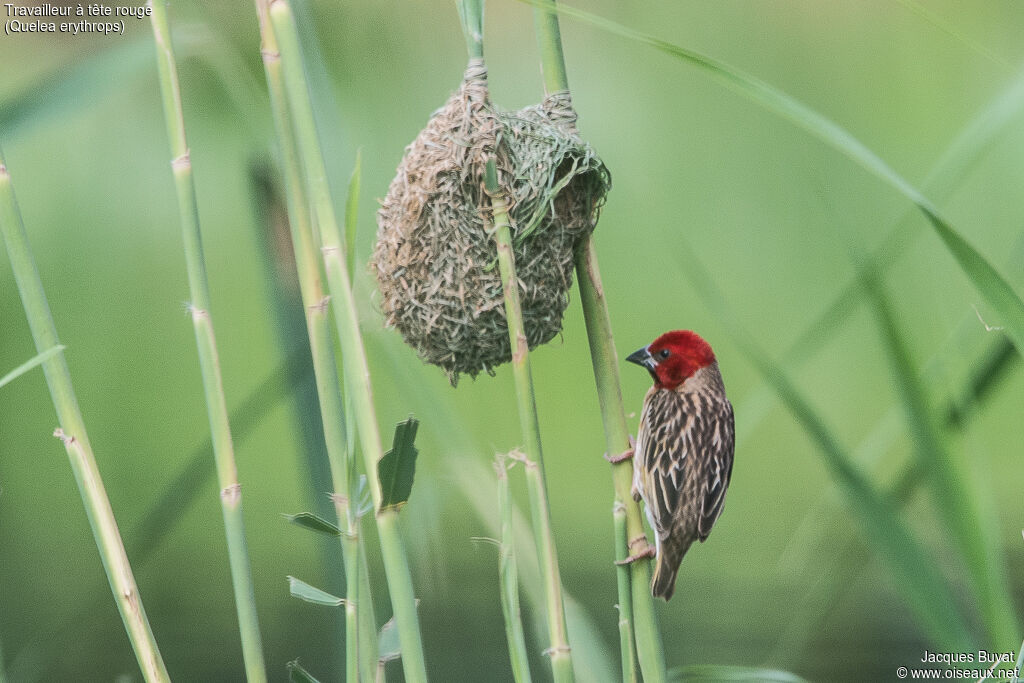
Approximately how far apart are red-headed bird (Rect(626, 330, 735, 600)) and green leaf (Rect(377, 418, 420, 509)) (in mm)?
866

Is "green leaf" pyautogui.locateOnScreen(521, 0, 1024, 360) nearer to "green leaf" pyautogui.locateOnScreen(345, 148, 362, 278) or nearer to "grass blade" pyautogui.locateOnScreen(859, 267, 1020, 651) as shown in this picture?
Result: "grass blade" pyautogui.locateOnScreen(859, 267, 1020, 651)

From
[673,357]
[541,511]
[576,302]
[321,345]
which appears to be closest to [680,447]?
[673,357]

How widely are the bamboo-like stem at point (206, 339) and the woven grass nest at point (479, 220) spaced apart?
456mm

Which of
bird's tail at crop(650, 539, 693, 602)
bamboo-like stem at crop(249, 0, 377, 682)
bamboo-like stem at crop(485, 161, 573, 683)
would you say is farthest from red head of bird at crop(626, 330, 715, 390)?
bamboo-like stem at crop(249, 0, 377, 682)

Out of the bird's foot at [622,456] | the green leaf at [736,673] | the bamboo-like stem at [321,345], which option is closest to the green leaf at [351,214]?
the bamboo-like stem at [321,345]

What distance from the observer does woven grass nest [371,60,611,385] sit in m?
1.35

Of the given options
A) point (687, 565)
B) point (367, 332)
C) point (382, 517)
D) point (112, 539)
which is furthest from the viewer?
point (687, 565)

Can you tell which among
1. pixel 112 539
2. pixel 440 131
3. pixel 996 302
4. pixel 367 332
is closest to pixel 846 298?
pixel 996 302

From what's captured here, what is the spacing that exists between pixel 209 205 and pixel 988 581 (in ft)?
7.80

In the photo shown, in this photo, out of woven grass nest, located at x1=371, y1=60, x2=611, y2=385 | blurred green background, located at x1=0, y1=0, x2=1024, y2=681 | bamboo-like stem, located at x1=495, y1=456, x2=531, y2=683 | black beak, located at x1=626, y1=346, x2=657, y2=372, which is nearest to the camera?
bamboo-like stem, located at x1=495, y1=456, x2=531, y2=683

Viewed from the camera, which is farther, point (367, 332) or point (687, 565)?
point (687, 565)

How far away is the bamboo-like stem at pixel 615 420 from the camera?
1.12m

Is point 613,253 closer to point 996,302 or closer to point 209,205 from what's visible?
point 209,205

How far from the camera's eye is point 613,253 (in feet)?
8.89
